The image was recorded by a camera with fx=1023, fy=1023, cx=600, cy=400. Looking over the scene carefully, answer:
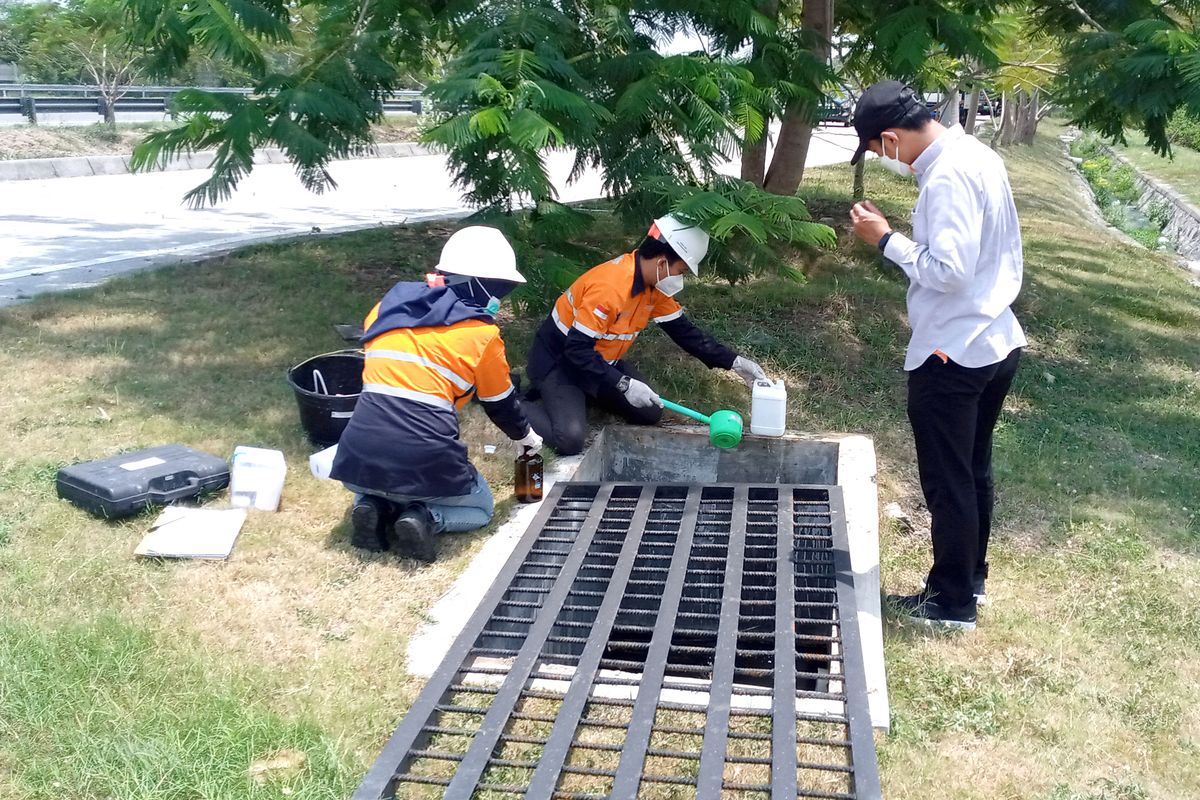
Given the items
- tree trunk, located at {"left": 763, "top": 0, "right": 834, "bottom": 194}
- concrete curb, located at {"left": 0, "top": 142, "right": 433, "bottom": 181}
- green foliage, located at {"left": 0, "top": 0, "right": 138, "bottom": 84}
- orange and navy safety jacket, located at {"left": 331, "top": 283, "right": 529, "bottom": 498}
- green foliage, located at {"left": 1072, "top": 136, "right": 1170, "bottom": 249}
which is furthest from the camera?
green foliage, located at {"left": 1072, "top": 136, "right": 1170, "bottom": 249}

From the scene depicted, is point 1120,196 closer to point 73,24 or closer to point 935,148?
point 73,24

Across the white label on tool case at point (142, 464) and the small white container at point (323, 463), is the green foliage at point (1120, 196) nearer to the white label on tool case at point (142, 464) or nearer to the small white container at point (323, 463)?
the small white container at point (323, 463)

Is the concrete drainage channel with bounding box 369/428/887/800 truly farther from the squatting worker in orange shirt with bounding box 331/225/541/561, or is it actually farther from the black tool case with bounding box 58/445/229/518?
the black tool case with bounding box 58/445/229/518

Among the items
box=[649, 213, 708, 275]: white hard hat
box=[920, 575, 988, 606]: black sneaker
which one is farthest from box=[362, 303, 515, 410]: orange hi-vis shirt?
box=[920, 575, 988, 606]: black sneaker

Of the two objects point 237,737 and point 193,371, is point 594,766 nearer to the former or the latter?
point 237,737

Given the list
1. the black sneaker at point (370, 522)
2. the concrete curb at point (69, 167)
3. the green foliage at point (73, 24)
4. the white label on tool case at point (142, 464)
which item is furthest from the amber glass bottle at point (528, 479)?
the concrete curb at point (69, 167)

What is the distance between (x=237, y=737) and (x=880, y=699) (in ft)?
6.15

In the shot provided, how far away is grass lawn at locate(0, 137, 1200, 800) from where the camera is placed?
2865mm

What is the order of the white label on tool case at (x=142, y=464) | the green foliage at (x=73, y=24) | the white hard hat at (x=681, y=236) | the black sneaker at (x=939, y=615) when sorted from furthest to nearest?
the green foliage at (x=73, y=24) < the white hard hat at (x=681, y=236) < the white label on tool case at (x=142, y=464) < the black sneaker at (x=939, y=615)

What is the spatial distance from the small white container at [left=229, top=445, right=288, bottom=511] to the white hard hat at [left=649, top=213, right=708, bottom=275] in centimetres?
201

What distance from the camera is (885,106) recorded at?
3291 mm

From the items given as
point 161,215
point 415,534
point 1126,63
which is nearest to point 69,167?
point 161,215

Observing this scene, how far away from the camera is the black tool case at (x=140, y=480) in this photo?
13.2 feet

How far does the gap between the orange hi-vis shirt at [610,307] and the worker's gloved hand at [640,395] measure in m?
0.26
